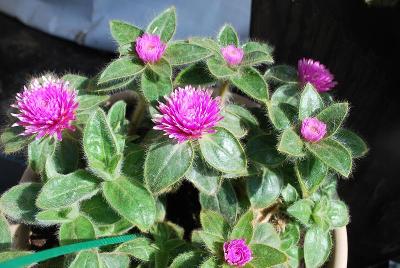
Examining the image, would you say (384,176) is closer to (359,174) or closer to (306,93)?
(359,174)

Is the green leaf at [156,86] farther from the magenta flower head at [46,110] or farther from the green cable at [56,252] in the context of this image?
the green cable at [56,252]

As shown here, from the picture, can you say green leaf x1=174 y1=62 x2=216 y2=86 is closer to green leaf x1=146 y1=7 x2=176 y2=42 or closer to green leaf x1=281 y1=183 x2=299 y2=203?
green leaf x1=146 y1=7 x2=176 y2=42

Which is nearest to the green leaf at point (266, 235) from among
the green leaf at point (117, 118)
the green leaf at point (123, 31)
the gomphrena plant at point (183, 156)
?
the gomphrena plant at point (183, 156)

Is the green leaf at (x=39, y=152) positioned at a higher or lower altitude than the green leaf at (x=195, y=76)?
lower

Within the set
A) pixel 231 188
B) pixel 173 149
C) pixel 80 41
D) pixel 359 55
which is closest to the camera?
pixel 173 149

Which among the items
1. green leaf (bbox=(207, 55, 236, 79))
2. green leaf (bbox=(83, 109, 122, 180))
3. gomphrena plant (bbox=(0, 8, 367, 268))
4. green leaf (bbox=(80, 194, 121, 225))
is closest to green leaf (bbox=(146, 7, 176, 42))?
gomphrena plant (bbox=(0, 8, 367, 268))

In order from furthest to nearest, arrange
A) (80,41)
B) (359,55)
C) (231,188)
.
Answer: (80,41), (359,55), (231,188)

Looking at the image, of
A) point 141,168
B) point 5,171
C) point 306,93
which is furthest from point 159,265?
point 5,171
